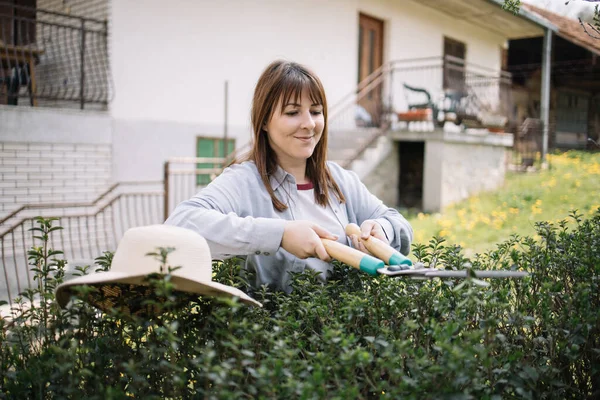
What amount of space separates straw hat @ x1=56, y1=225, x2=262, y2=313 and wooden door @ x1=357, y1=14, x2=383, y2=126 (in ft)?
37.1

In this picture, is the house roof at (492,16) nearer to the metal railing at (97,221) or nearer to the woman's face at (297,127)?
the metal railing at (97,221)

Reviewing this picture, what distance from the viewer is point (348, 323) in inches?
74.2

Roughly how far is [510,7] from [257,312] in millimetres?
2059

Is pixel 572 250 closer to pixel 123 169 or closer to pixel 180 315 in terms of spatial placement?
pixel 180 315

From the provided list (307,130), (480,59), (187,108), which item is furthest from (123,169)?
(480,59)

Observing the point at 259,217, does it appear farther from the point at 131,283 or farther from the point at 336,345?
the point at 336,345

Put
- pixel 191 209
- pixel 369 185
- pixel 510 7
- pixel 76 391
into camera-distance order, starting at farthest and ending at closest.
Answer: pixel 369 185
pixel 510 7
pixel 191 209
pixel 76 391

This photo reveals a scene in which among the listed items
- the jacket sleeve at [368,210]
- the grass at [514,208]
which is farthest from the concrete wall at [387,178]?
the jacket sleeve at [368,210]

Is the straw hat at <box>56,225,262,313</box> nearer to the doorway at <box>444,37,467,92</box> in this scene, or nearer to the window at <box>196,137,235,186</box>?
the window at <box>196,137,235,186</box>

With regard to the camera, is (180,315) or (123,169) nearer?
(180,315)

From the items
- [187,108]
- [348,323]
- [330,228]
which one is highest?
[187,108]

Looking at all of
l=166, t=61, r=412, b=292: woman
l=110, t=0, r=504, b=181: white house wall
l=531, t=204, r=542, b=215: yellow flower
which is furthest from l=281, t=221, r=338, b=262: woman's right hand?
l=531, t=204, r=542, b=215: yellow flower

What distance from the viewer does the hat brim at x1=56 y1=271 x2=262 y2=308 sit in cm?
167

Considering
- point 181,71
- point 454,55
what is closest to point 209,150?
point 181,71
